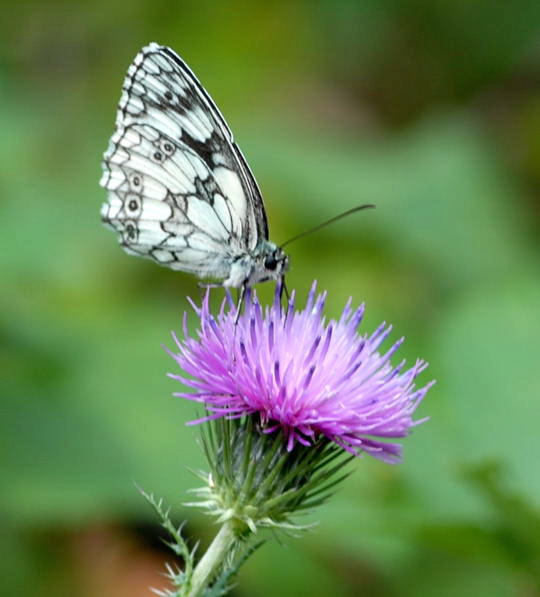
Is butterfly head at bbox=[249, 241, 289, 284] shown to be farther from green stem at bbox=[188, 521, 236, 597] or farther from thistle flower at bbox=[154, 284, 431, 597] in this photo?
green stem at bbox=[188, 521, 236, 597]

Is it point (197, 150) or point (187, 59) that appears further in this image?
point (187, 59)

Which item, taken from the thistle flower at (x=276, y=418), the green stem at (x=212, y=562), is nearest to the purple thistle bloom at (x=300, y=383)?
the thistle flower at (x=276, y=418)

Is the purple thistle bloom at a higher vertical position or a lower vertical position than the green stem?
higher

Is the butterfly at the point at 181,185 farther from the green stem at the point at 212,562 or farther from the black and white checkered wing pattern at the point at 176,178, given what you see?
the green stem at the point at 212,562

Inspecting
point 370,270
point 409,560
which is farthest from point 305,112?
point 409,560

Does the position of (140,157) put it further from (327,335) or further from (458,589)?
(458,589)

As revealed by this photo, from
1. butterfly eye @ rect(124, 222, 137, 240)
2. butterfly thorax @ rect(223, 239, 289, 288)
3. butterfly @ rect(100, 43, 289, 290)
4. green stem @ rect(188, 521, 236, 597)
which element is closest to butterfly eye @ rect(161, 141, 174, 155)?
butterfly @ rect(100, 43, 289, 290)
